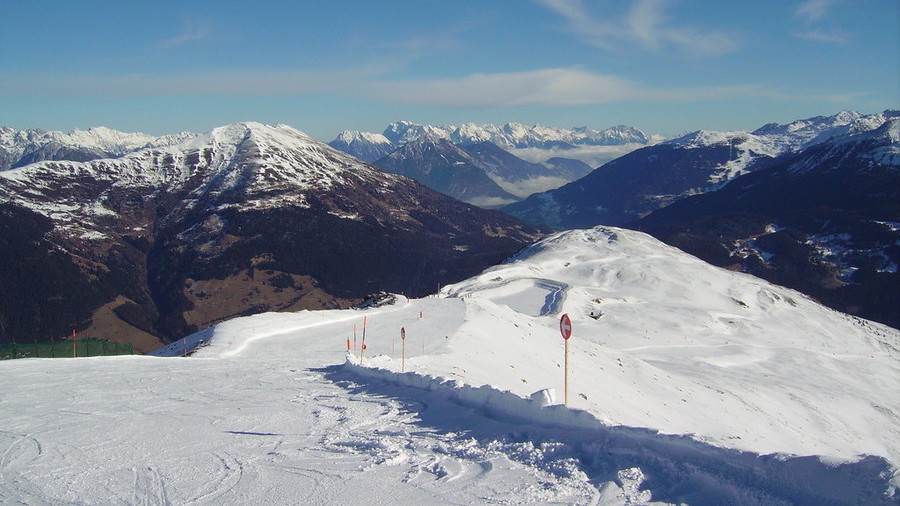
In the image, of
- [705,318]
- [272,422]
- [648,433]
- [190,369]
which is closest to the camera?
[648,433]

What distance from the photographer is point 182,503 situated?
944 centimetres

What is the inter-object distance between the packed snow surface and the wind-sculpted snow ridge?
0.10ft

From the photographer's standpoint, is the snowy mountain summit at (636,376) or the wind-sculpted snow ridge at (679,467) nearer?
the wind-sculpted snow ridge at (679,467)

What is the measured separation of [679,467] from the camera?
393 inches

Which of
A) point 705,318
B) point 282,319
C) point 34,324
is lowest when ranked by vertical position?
point 34,324

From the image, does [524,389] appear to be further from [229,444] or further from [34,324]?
[34,324]

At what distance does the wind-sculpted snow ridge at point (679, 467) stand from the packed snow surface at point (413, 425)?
3 centimetres

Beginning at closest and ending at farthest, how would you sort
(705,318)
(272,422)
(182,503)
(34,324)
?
(182,503) → (272,422) → (705,318) → (34,324)

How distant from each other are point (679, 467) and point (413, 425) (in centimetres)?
611

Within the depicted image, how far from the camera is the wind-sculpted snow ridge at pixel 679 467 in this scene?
28.6 ft

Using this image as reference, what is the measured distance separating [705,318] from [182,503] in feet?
282

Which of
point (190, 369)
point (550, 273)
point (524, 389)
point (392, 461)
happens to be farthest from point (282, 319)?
point (550, 273)

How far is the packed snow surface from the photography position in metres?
9.56

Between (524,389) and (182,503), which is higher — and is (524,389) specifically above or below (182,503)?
below
